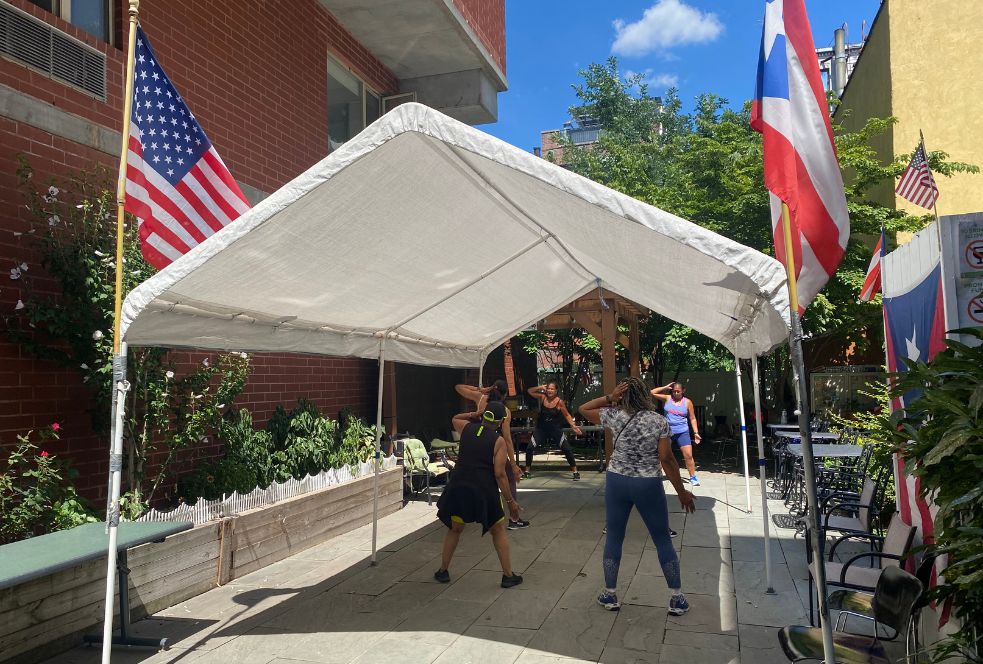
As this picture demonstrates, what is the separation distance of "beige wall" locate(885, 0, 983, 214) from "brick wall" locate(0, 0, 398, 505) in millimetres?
10455

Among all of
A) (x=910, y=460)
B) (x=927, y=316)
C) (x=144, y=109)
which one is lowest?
(x=910, y=460)

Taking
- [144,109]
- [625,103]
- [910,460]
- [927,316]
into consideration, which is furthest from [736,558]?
[625,103]

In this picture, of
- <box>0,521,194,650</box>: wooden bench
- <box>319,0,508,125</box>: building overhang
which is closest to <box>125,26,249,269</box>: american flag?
<box>0,521,194,650</box>: wooden bench

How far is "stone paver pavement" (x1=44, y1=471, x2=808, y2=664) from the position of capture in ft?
15.6

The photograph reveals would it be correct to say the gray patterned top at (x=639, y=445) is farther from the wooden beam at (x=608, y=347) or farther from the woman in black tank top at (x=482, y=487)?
the wooden beam at (x=608, y=347)

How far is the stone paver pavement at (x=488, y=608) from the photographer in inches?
188

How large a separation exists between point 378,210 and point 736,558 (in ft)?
16.3

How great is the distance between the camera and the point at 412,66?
12.2 metres

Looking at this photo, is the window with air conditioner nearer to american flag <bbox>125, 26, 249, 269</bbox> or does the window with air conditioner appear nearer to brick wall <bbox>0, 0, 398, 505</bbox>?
brick wall <bbox>0, 0, 398, 505</bbox>

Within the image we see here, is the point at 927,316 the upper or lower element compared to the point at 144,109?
lower

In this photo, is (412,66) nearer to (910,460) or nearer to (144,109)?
(144,109)

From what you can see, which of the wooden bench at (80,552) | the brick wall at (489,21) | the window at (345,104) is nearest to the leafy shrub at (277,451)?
the wooden bench at (80,552)

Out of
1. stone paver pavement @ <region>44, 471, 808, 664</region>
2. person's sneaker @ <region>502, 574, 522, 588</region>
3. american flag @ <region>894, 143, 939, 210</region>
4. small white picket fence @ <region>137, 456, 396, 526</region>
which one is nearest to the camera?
stone paver pavement @ <region>44, 471, 808, 664</region>

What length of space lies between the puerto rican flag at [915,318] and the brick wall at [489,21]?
769 cm
